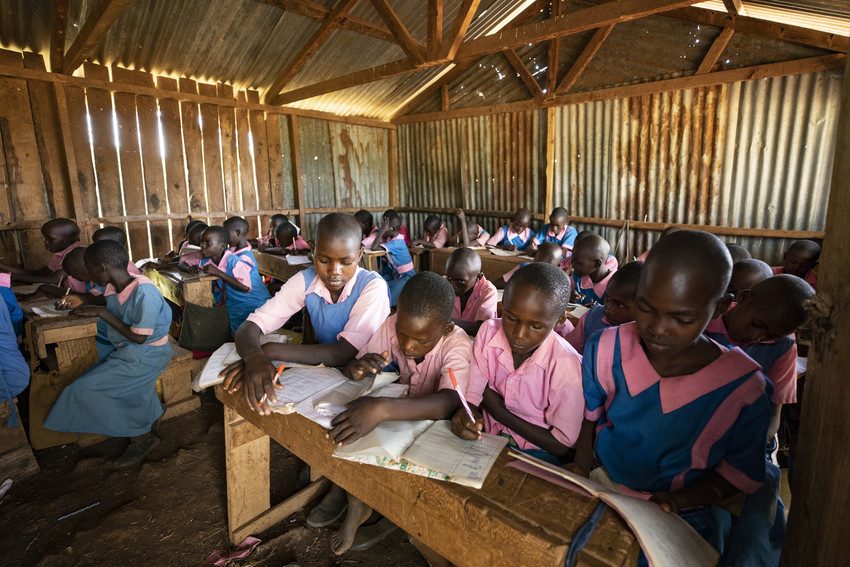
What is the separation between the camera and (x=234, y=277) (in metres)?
4.02

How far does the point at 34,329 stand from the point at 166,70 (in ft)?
17.9

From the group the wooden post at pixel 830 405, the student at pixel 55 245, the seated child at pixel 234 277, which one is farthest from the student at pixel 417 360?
the student at pixel 55 245

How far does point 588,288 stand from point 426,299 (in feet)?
7.71

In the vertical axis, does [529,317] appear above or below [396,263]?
above

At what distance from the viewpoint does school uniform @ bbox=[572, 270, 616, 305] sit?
336cm

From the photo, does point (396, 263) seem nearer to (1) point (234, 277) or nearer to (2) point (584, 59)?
(1) point (234, 277)

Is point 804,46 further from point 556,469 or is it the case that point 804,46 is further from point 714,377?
point 556,469

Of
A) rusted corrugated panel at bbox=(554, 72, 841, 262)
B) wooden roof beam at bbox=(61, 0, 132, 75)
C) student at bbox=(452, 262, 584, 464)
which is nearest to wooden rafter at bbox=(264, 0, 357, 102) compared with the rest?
wooden roof beam at bbox=(61, 0, 132, 75)

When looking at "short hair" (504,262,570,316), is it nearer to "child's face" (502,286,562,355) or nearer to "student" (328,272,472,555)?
"child's face" (502,286,562,355)

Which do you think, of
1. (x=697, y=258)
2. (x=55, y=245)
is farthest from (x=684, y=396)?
(x=55, y=245)

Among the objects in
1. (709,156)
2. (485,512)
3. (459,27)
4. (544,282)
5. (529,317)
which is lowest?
(485,512)

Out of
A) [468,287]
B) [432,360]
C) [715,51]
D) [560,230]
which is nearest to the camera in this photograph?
[432,360]

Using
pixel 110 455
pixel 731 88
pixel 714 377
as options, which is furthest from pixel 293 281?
pixel 731 88

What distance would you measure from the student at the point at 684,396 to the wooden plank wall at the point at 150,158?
7.35m
